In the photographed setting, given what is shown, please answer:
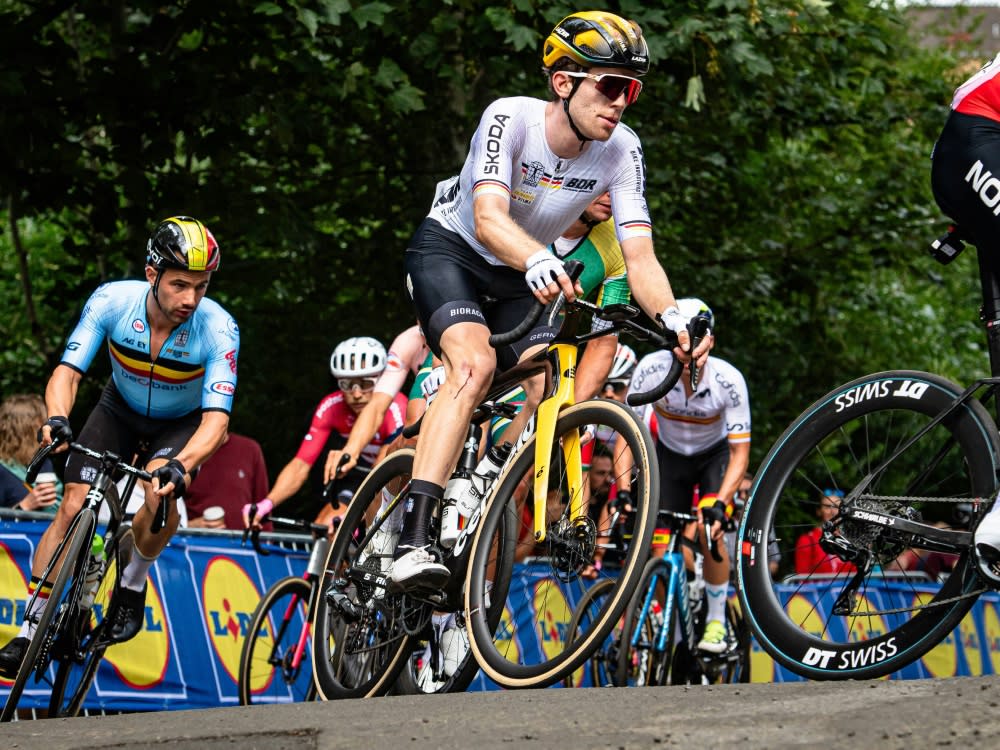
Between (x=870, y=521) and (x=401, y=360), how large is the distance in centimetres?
548

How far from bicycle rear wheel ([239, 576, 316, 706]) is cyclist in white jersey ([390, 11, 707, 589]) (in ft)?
12.8

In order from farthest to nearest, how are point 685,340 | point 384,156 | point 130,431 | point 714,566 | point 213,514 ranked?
point 384,156
point 213,514
point 714,566
point 130,431
point 685,340

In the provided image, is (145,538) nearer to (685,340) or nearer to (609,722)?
(685,340)

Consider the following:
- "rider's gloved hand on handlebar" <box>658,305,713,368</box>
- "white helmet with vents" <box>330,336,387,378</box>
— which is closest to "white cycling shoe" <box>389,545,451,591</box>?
"rider's gloved hand on handlebar" <box>658,305,713,368</box>

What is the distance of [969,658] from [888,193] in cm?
510

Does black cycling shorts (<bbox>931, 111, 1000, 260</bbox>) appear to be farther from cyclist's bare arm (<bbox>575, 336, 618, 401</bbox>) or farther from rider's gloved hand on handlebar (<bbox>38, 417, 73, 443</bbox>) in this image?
rider's gloved hand on handlebar (<bbox>38, 417, 73, 443</bbox>)

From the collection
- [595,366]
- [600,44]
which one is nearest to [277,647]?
[595,366]

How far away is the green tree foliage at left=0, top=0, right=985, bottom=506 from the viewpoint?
11.8m

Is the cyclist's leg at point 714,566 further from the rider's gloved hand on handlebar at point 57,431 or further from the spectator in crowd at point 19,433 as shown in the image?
the rider's gloved hand on handlebar at point 57,431

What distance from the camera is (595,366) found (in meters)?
7.09

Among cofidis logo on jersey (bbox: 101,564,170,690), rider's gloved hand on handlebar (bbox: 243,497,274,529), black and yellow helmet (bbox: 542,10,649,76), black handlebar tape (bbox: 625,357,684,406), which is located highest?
black and yellow helmet (bbox: 542,10,649,76)

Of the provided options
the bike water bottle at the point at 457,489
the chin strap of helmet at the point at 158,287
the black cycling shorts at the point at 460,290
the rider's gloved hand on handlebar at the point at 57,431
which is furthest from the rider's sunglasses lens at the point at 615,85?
the rider's gloved hand on handlebar at the point at 57,431

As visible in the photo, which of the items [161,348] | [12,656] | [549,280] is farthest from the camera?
[161,348]

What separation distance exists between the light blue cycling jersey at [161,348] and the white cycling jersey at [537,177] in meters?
1.95
